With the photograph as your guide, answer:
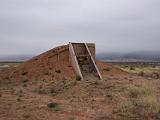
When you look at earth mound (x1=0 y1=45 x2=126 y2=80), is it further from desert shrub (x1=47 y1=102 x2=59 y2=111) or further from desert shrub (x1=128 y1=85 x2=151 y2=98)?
desert shrub (x1=47 y1=102 x2=59 y2=111)

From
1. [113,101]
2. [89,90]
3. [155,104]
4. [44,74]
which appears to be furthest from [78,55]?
[155,104]

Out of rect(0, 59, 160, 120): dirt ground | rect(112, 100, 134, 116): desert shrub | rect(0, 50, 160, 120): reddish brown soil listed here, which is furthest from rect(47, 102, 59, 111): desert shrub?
rect(112, 100, 134, 116): desert shrub

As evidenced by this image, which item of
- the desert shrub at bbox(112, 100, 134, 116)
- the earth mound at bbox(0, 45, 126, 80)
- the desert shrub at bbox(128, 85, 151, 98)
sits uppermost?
the earth mound at bbox(0, 45, 126, 80)

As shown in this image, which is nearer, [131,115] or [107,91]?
[131,115]

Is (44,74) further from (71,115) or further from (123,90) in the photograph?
(71,115)

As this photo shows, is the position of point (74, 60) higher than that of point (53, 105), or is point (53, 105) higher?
point (74, 60)

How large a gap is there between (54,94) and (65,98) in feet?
4.89

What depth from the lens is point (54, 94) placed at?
18.2 metres

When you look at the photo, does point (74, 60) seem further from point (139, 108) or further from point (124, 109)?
point (124, 109)

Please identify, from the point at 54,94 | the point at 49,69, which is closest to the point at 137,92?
the point at 54,94

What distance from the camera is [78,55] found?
1008 inches

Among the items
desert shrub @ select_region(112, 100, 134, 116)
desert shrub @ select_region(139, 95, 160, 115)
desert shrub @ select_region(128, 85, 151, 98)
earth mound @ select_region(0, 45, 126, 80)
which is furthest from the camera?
earth mound @ select_region(0, 45, 126, 80)

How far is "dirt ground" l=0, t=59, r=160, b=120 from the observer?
41.0ft

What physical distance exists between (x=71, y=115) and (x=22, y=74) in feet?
46.3
